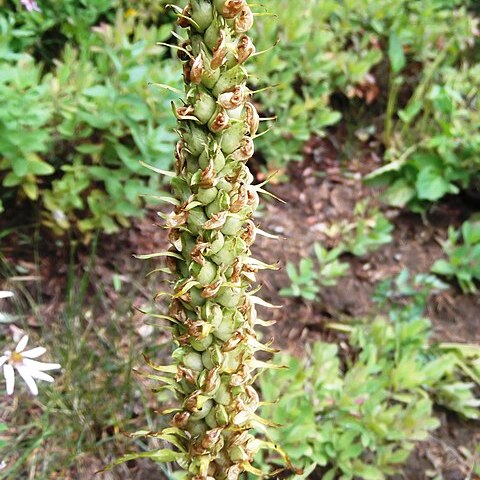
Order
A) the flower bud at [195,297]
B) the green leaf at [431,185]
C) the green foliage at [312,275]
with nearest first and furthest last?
the flower bud at [195,297] → the green foliage at [312,275] → the green leaf at [431,185]

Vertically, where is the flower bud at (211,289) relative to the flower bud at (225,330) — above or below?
above

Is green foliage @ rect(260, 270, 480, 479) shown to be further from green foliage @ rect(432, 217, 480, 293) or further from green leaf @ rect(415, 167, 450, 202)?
green leaf @ rect(415, 167, 450, 202)

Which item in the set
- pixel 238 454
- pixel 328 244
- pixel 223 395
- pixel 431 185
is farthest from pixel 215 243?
pixel 431 185

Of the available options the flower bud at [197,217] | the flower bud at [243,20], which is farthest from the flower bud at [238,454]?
the flower bud at [243,20]

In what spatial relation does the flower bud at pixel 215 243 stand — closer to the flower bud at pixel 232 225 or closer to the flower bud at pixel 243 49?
the flower bud at pixel 232 225

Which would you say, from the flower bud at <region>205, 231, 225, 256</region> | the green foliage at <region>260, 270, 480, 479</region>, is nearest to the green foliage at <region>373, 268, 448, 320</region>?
the green foliage at <region>260, 270, 480, 479</region>

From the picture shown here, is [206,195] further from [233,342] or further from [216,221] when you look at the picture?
[233,342]

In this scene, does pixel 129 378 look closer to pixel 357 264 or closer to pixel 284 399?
pixel 284 399
